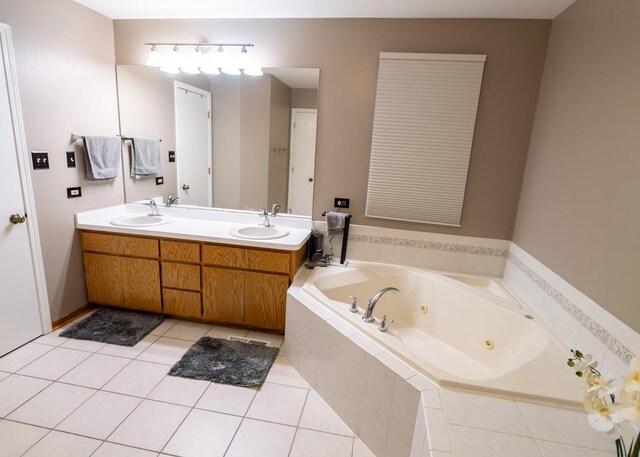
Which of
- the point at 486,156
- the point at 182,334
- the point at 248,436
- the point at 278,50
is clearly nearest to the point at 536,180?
the point at 486,156

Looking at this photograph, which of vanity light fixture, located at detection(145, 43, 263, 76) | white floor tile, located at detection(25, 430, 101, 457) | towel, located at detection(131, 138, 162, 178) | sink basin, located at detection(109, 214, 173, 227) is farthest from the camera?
towel, located at detection(131, 138, 162, 178)

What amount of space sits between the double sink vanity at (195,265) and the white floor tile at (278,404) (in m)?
0.55

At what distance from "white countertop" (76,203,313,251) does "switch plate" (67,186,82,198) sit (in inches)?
5.8

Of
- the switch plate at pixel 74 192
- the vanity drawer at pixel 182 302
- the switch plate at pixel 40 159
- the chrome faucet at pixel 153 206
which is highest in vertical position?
A: the switch plate at pixel 40 159

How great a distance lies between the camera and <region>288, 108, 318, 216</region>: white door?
2.65 metres

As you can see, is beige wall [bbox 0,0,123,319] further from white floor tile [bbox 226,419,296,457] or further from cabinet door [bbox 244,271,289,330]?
white floor tile [bbox 226,419,296,457]

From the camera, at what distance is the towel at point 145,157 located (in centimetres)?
293

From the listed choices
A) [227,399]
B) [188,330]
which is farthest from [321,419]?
[188,330]

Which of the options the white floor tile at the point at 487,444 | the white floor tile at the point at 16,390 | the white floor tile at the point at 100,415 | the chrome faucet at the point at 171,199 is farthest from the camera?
the chrome faucet at the point at 171,199

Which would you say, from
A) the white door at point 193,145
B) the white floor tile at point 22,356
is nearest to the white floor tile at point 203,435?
the white floor tile at point 22,356

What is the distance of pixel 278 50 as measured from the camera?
259 cm

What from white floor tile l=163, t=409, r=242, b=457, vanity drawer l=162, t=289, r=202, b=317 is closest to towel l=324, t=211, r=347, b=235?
vanity drawer l=162, t=289, r=202, b=317

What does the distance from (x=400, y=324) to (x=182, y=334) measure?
167 centimetres

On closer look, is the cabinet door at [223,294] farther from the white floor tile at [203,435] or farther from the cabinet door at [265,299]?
the white floor tile at [203,435]
